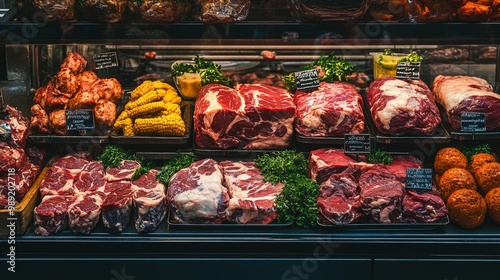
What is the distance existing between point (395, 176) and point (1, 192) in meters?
2.50

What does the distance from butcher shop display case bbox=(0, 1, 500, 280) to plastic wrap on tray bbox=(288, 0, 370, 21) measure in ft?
0.04

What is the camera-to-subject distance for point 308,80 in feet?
16.0

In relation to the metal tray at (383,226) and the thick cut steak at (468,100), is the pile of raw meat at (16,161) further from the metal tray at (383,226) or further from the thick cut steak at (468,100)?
the thick cut steak at (468,100)

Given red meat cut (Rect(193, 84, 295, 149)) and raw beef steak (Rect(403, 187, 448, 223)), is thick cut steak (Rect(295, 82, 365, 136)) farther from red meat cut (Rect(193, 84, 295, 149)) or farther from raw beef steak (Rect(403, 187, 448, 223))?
raw beef steak (Rect(403, 187, 448, 223))

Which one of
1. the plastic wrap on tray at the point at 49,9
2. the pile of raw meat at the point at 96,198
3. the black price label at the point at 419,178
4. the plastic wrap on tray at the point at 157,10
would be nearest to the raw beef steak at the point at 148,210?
the pile of raw meat at the point at 96,198

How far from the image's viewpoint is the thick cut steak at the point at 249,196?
13.9 ft

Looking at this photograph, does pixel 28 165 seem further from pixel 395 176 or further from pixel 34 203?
pixel 395 176

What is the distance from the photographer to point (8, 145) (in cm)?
452

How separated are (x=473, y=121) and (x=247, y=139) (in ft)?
4.94

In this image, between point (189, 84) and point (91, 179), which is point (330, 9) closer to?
point (189, 84)

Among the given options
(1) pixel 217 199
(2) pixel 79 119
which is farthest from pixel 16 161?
(1) pixel 217 199

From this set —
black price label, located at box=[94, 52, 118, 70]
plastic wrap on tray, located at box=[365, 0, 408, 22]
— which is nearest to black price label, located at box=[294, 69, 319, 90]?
plastic wrap on tray, located at box=[365, 0, 408, 22]

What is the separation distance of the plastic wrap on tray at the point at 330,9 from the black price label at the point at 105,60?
144 centimetres

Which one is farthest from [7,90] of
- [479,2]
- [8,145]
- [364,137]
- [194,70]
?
[479,2]
